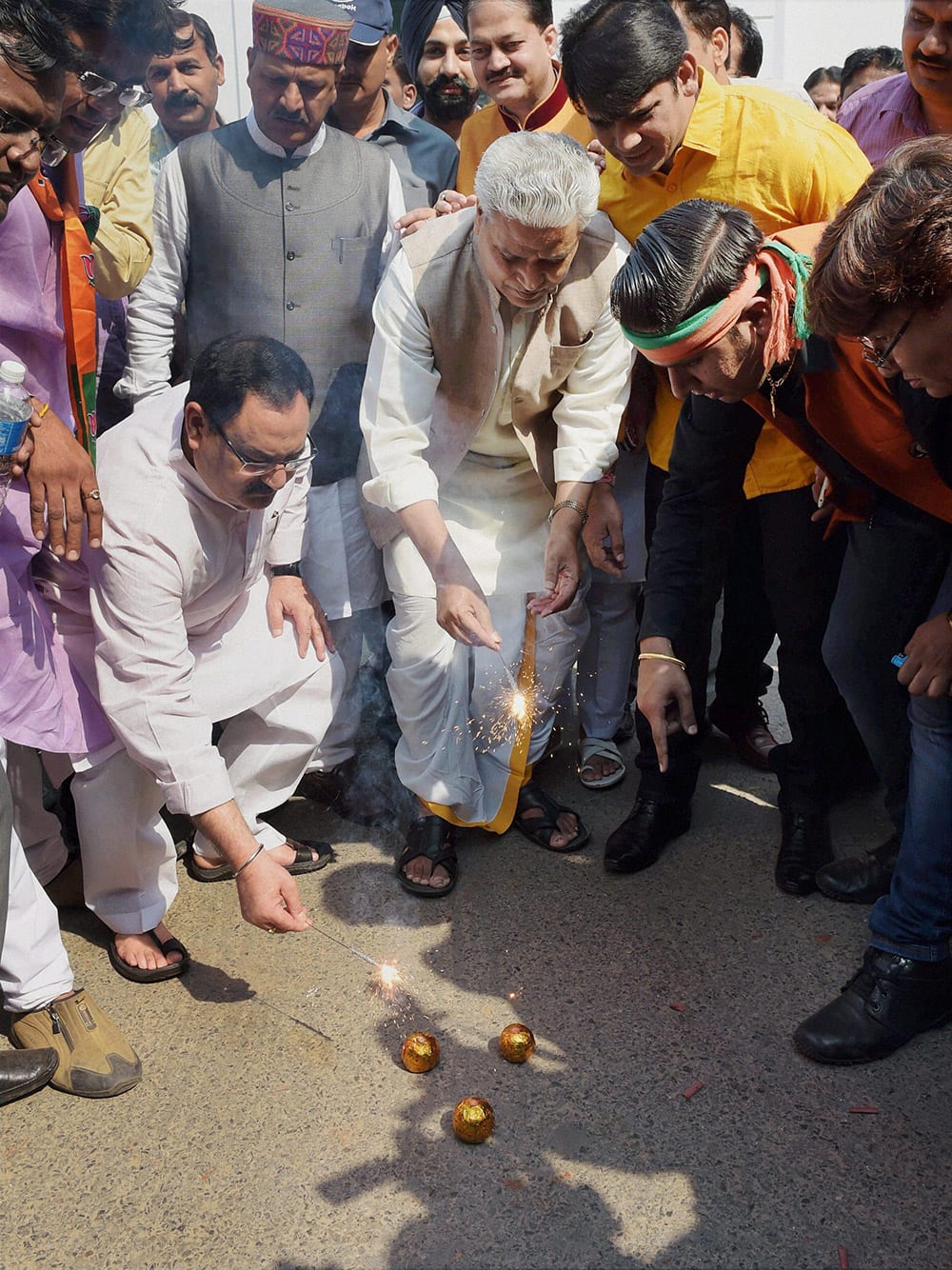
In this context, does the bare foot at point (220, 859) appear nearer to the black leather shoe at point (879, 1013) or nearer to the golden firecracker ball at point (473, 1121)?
the golden firecracker ball at point (473, 1121)

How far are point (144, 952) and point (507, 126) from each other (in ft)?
9.98

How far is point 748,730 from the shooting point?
4.27 m

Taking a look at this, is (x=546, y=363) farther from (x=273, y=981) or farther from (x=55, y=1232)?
(x=55, y=1232)

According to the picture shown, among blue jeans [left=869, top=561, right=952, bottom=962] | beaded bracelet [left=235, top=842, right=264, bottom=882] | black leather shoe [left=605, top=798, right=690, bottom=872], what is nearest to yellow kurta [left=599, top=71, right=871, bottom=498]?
blue jeans [left=869, top=561, right=952, bottom=962]

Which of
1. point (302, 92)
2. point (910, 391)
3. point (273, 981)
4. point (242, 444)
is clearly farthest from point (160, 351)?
point (910, 391)

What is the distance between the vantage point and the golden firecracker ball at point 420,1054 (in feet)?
9.34

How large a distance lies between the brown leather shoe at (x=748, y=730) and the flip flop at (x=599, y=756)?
0.40 metres

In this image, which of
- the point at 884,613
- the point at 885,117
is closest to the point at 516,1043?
the point at 884,613

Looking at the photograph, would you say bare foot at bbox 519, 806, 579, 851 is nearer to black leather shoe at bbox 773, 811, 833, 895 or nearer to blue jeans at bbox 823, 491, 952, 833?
black leather shoe at bbox 773, 811, 833, 895

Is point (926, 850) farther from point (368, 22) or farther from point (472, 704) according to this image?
point (368, 22)

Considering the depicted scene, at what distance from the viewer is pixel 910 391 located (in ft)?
8.36

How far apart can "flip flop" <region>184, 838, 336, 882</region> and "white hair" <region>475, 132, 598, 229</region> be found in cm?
203

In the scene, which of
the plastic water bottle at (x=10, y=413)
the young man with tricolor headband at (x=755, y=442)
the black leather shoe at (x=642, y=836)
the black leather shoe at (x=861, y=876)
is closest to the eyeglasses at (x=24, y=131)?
the plastic water bottle at (x=10, y=413)

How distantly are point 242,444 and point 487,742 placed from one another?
54.1 inches
